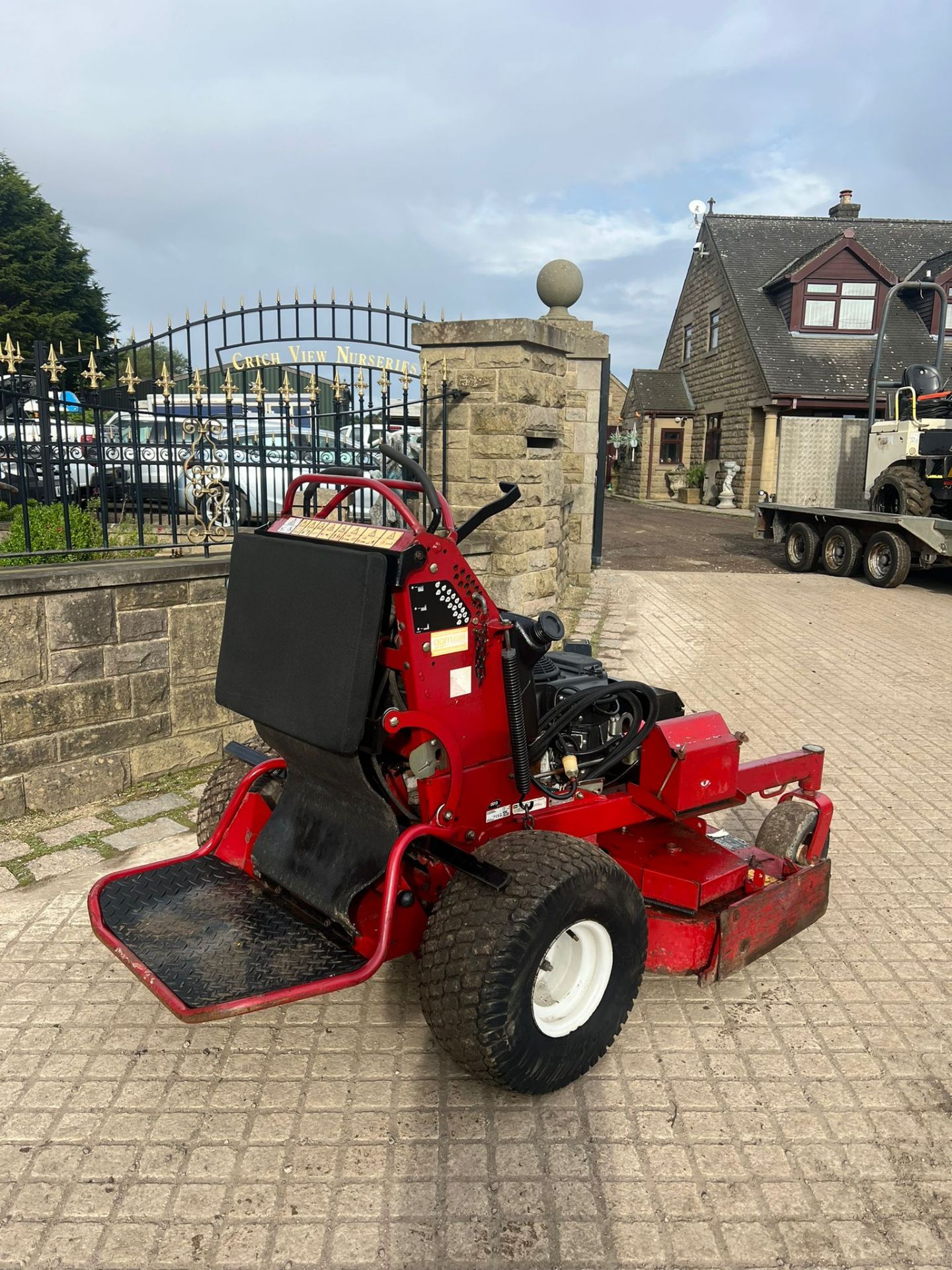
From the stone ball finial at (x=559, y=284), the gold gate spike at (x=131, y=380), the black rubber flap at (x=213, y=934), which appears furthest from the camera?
the stone ball finial at (x=559, y=284)

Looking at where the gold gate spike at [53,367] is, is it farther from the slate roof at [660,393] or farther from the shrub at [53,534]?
the slate roof at [660,393]

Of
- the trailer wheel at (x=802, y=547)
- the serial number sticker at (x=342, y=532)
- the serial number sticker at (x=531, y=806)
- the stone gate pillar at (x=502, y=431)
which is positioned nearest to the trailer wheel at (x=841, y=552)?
the trailer wheel at (x=802, y=547)

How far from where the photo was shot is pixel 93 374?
4.88 metres

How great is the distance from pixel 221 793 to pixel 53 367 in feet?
7.95

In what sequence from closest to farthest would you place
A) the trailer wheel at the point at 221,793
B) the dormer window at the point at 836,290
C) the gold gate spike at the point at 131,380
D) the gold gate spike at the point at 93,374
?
the trailer wheel at the point at 221,793, the gold gate spike at the point at 93,374, the gold gate spike at the point at 131,380, the dormer window at the point at 836,290

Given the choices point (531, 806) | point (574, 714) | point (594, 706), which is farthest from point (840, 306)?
point (531, 806)

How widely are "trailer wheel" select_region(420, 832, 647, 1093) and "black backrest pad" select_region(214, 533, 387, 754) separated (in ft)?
1.85

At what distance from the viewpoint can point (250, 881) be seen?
3.14 meters

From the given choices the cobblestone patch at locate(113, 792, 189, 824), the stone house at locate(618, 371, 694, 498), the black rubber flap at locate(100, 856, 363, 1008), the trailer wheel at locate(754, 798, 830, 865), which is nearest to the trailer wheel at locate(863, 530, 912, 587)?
the trailer wheel at locate(754, 798, 830, 865)

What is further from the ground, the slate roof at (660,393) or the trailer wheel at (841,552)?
the slate roof at (660,393)

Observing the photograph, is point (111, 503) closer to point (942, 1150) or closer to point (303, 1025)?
point (303, 1025)

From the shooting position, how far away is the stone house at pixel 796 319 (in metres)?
23.9

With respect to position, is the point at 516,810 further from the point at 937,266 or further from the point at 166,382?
the point at 937,266

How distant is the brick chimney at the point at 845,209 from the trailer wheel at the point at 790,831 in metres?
30.4
